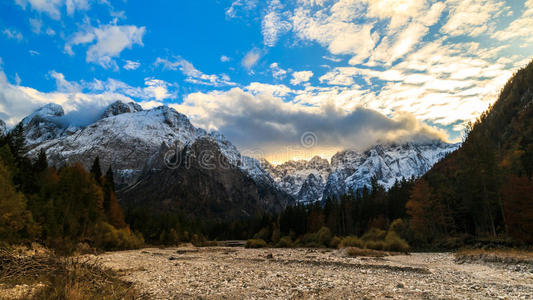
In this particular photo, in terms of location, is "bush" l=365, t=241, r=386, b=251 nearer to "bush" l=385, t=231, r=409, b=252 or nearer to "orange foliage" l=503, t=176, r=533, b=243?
"bush" l=385, t=231, r=409, b=252

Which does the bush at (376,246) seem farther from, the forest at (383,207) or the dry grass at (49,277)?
the dry grass at (49,277)

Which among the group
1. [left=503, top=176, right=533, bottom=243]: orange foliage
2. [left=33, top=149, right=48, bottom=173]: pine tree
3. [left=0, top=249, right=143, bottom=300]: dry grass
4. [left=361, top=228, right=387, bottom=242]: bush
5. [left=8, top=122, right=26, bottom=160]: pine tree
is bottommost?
[left=361, top=228, right=387, bottom=242]: bush

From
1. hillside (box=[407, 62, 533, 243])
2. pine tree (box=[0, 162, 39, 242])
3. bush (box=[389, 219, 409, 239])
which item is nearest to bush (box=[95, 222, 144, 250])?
pine tree (box=[0, 162, 39, 242])

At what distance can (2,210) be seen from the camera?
99.8ft

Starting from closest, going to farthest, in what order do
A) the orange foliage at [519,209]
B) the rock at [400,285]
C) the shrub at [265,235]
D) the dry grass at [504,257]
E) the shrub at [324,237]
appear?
1. the rock at [400,285]
2. the dry grass at [504,257]
3. the orange foliage at [519,209]
4. the shrub at [324,237]
5. the shrub at [265,235]

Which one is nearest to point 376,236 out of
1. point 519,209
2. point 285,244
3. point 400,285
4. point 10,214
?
point 519,209

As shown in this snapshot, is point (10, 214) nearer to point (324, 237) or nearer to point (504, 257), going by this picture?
point (504, 257)

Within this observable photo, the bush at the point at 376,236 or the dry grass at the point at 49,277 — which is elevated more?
the dry grass at the point at 49,277

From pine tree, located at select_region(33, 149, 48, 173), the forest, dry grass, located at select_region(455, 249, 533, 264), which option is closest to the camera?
dry grass, located at select_region(455, 249, 533, 264)

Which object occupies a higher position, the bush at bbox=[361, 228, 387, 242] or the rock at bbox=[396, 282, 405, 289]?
the rock at bbox=[396, 282, 405, 289]

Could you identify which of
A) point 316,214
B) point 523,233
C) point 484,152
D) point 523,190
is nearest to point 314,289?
point 523,233

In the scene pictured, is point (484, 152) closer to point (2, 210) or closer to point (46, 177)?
point (2, 210)

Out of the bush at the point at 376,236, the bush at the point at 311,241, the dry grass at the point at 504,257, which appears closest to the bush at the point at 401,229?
the bush at the point at 376,236

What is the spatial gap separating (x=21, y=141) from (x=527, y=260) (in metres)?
69.8
